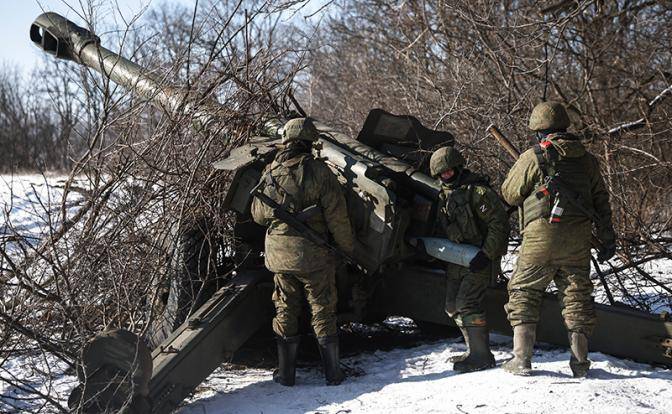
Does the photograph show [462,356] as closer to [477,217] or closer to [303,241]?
[477,217]

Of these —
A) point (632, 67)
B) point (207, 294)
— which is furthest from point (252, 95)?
point (632, 67)

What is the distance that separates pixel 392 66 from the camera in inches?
648

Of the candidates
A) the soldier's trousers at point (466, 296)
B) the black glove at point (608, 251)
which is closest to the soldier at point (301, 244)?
the soldier's trousers at point (466, 296)

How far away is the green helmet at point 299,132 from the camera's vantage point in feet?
19.4

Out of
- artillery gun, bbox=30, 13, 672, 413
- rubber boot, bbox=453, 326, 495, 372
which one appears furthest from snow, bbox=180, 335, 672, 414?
artillery gun, bbox=30, 13, 672, 413

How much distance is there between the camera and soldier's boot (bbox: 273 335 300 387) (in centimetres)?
603

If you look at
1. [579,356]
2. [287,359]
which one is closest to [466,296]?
[579,356]

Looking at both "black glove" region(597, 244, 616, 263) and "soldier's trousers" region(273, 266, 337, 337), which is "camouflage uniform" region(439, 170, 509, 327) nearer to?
"black glove" region(597, 244, 616, 263)

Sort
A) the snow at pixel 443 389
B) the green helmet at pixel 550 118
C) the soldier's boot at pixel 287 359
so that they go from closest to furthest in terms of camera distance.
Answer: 1. the snow at pixel 443 389
2. the green helmet at pixel 550 118
3. the soldier's boot at pixel 287 359

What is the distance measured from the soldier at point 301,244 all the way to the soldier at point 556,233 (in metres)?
1.28

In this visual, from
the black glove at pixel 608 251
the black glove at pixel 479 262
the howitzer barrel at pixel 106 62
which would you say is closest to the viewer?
the black glove at pixel 608 251

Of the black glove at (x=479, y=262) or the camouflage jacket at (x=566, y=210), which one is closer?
the camouflage jacket at (x=566, y=210)

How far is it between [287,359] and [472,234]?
5.42 ft

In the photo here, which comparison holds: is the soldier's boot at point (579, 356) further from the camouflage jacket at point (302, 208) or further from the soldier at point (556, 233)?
the camouflage jacket at point (302, 208)
